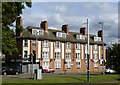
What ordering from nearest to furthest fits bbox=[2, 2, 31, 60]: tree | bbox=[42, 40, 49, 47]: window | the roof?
bbox=[2, 2, 31, 60]: tree, the roof, bbox=[42, 40, 49, 47]: window

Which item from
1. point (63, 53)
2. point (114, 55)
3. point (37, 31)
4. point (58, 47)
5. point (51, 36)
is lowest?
point (114, 55)

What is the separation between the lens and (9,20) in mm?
22844

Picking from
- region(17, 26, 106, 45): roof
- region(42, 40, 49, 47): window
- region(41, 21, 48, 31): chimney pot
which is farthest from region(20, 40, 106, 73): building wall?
region(41, 21, 48, 31): chimney pot

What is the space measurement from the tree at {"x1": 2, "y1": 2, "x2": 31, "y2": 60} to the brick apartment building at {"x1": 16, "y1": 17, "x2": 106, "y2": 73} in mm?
55376

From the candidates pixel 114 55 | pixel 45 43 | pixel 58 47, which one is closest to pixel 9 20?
pixel 114 55

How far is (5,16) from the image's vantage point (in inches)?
883

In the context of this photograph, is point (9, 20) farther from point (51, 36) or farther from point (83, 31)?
point (83, 31)

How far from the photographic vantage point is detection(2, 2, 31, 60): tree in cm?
2241

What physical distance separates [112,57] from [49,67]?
84.0ft

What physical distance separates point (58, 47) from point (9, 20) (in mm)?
69223

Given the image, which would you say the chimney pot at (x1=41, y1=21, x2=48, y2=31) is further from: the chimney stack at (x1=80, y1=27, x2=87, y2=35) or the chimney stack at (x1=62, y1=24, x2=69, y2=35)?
the chimney stack at (x1=80, y1=27, x2=87, y2=35)

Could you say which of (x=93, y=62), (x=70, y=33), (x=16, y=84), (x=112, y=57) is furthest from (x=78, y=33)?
(x=16, y=84)

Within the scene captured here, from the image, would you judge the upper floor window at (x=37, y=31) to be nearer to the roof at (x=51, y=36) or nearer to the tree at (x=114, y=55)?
the roof at (x=51, y=36)

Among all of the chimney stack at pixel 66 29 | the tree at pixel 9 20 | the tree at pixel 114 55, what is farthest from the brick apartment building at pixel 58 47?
the tree at pixel 9 20
